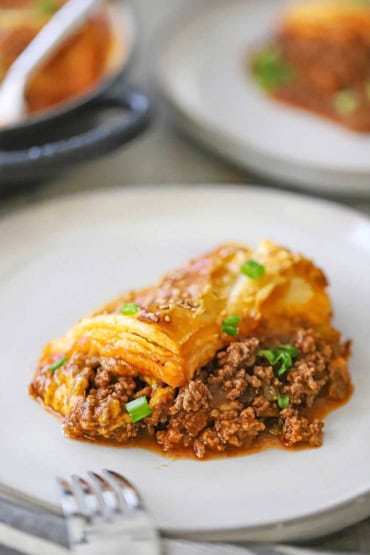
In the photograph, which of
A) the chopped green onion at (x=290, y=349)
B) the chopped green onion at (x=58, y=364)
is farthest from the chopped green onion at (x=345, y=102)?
the chopped green onion at (x=58, y=364)

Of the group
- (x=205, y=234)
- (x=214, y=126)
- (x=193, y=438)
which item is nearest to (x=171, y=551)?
(x=193, y=438)

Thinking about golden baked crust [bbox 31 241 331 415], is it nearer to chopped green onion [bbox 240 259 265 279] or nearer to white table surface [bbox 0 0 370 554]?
chopped green onion [bbox 240 259 265 279]

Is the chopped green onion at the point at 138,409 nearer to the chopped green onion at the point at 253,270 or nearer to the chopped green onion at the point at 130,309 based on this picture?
the chopped green onion at the point at 130,309

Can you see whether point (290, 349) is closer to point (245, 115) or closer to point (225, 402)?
point (225, 402)

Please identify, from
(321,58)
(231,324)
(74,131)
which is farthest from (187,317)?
(321,58)

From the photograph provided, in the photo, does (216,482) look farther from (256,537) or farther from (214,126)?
(214,126)
